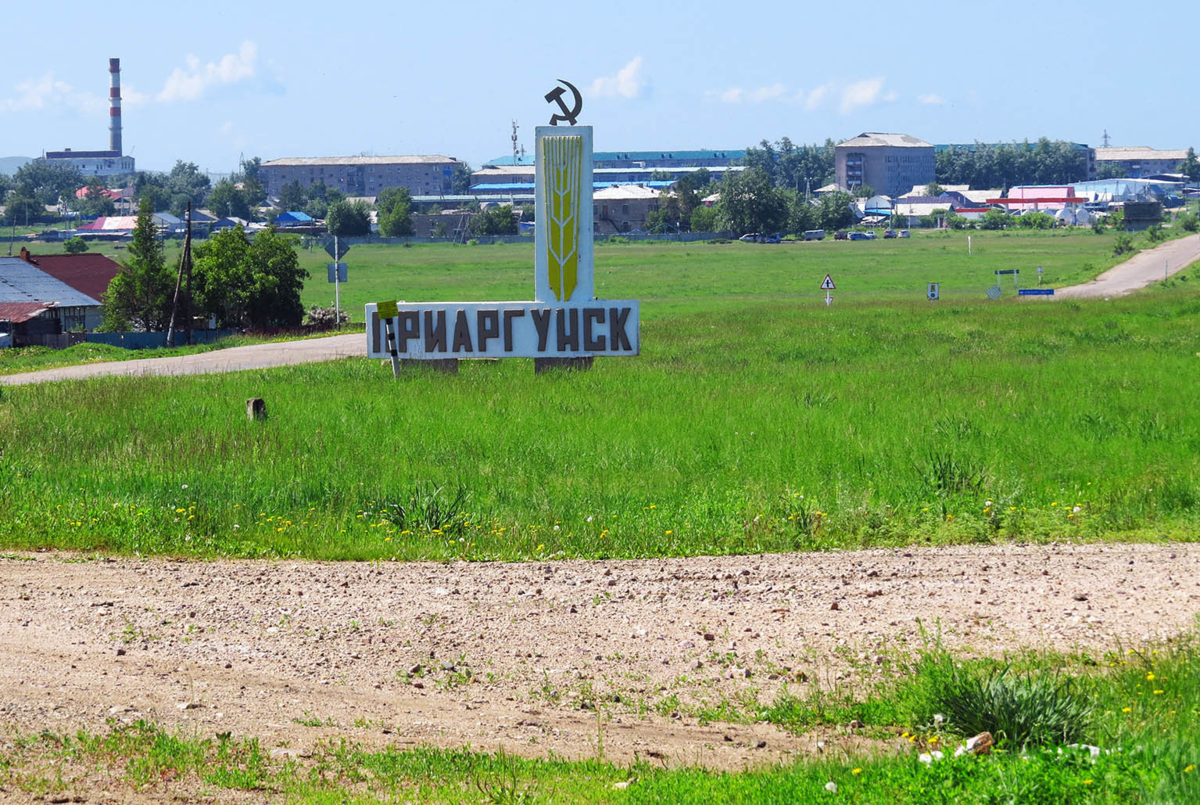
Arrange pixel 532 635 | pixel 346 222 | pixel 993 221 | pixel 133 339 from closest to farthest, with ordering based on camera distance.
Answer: pixel 532 635 < pixel 133 339 < pixel 346 222 < pixel 993 221

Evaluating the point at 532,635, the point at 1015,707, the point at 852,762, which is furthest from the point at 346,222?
the point at 852,762

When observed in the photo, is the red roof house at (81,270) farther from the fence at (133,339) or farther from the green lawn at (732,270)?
the fence at (133,339)

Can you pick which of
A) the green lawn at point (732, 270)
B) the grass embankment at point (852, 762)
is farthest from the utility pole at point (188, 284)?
the grass embankment at point (852, 762)

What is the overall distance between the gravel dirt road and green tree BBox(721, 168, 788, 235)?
150 meters

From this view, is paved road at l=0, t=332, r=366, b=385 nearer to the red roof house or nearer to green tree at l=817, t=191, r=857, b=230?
the red roof house

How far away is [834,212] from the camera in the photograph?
171875 mm

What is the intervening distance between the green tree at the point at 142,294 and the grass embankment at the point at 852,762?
45.7 m

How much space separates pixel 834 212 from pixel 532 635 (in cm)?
16872

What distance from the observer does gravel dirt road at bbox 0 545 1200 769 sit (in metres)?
7.27

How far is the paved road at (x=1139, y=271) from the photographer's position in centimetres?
6003

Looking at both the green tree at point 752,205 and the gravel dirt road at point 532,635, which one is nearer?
the gravel dirt road at point 532,635

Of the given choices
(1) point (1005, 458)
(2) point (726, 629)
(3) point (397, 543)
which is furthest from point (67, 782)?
(1) point (1005, 458)

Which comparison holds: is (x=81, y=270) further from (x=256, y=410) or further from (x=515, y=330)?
(x=256, y=410)

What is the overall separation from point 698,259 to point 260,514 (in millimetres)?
104636
